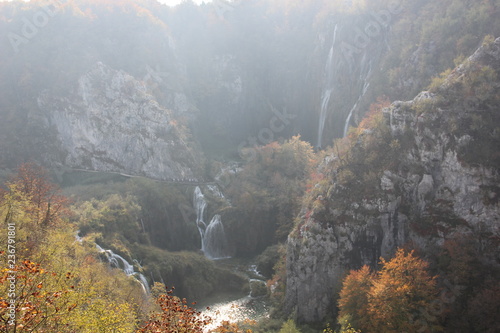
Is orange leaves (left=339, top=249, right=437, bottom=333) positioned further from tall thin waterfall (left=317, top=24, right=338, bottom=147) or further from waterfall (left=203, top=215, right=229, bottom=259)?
tall thin waterfall (left=317, top=24, right=338, bottom=147)

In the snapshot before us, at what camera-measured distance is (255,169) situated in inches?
2448

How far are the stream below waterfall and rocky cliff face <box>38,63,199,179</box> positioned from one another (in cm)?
3042

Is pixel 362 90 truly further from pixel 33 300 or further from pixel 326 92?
pixel 33 300

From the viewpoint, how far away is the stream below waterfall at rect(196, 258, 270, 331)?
35.6 metres

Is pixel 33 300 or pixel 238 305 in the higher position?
pixel 33 300

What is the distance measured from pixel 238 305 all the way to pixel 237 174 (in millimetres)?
29936

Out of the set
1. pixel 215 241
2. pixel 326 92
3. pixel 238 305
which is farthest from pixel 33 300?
pixel 326 92

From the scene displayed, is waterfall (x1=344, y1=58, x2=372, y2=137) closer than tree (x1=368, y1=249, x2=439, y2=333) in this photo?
No

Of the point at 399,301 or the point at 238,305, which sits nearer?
the point at 399,301

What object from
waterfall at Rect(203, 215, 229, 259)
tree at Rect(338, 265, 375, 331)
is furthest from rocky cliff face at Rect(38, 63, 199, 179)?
tree at Rect(338, 265, 375, 331)

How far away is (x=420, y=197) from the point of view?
3139 cm

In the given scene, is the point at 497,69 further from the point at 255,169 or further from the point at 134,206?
the point at 134,206

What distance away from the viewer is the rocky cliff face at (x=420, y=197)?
93.8ft

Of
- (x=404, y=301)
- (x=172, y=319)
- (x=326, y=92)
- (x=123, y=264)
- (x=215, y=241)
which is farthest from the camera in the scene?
(x=326, y=92)
